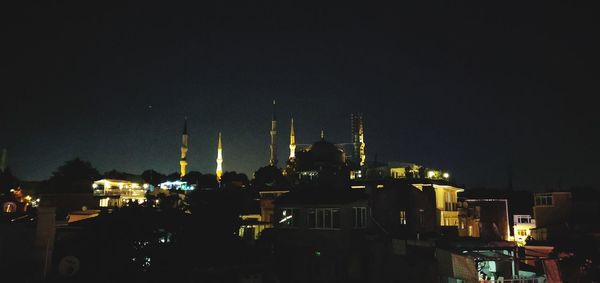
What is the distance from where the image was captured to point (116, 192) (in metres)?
54.0

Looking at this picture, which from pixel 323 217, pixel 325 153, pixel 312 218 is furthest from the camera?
pixel 325 153

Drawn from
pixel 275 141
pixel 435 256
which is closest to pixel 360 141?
pixel 275 141

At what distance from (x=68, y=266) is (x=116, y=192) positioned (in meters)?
33.4

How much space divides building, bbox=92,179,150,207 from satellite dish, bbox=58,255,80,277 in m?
28.1

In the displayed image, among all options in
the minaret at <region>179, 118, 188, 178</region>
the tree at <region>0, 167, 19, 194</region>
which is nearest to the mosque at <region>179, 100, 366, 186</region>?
the minaret at <region>179, 118, 188, 178</region>

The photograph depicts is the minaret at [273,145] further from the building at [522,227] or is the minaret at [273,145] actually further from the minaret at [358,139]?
the building at [522,227]

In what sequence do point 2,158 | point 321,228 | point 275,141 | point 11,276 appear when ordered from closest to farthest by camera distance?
point 11,276
point 321,228
point 2,158
point 275,141

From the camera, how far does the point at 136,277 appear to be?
23.1m

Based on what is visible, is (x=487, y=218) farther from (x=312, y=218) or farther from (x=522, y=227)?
(x=312, y=218)

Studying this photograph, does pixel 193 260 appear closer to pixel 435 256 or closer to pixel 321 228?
pixel 321 228

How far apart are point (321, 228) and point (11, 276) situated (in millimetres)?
16155

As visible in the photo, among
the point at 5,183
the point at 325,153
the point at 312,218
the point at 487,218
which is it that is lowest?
the point at 487,218

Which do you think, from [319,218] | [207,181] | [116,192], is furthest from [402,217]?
[207,181]

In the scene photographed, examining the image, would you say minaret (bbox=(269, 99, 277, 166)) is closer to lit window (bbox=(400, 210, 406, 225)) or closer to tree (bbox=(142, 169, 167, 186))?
tree (bbox=(142, 169, 167, 186))
